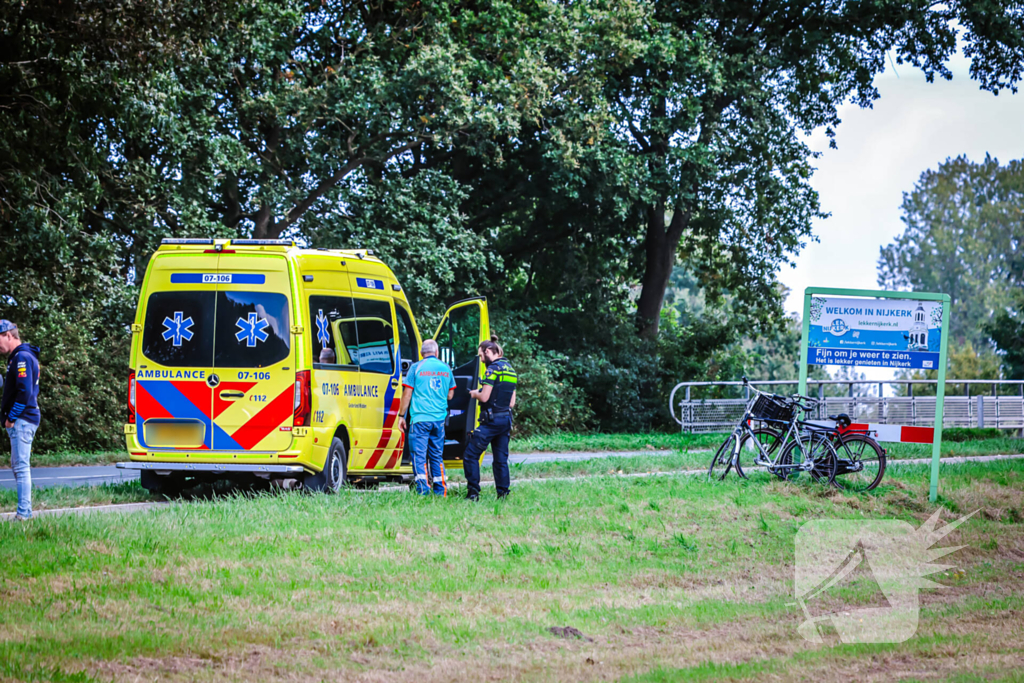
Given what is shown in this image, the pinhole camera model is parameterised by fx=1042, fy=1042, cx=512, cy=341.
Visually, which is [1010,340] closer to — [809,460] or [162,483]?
[809,460]

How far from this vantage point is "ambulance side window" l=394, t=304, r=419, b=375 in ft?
42.0

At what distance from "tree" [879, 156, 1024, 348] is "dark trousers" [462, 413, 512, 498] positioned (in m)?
76.4

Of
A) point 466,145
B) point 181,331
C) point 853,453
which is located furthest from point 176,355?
point 466,145

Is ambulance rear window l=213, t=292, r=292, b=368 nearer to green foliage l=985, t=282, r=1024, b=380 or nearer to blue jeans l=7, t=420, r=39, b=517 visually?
blue jeans l=7, t=420, r=39, b=517

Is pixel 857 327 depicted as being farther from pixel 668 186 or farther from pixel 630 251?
pixel 630 251

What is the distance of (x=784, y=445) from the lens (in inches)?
496

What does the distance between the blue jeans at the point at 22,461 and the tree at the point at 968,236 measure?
80.2 m

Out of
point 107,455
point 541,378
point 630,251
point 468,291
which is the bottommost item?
point 107,455

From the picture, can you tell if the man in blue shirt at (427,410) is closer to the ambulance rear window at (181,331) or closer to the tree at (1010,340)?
the ambulance rear window at (181,331)

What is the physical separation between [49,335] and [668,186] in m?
14.8

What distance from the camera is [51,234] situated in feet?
53.9

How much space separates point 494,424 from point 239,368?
8.91ft

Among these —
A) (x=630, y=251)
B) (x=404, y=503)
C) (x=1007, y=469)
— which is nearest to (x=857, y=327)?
(x=1007, y=469)
